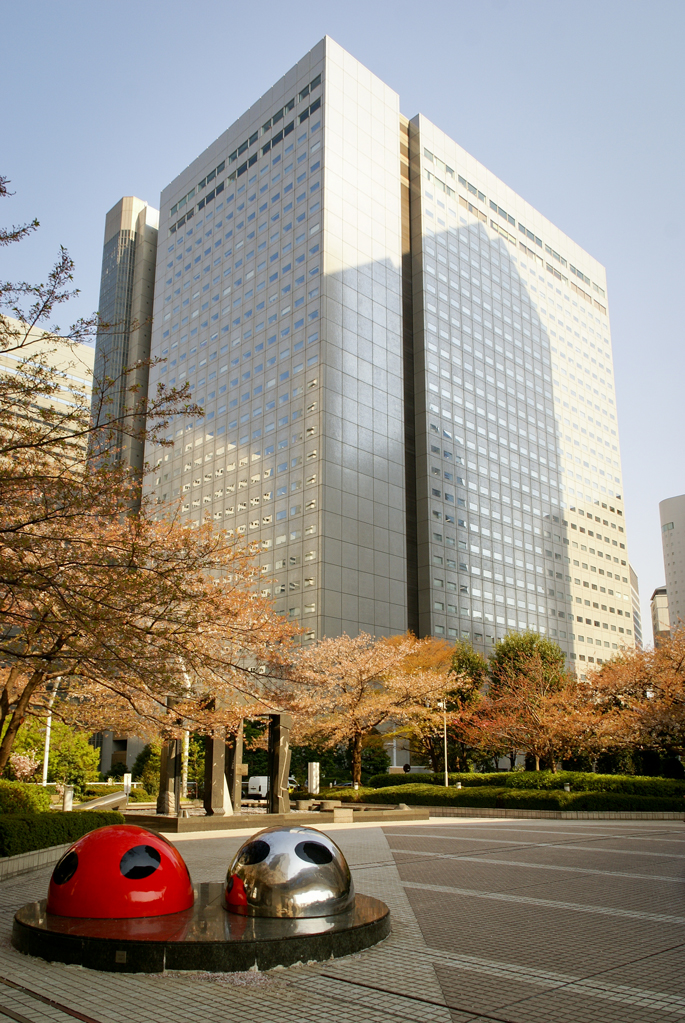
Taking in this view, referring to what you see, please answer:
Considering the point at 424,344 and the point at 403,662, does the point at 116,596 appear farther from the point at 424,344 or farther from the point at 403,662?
the point at 424,344

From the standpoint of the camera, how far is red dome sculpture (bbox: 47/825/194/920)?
7.31m

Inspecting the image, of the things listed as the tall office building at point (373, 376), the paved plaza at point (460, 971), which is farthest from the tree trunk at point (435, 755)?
the paved plaza at point (460, 971)

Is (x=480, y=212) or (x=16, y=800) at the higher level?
(x=480, y=212)

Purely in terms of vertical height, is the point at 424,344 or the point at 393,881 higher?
the point at 424,344

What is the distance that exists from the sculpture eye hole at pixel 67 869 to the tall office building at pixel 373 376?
51.3 metres

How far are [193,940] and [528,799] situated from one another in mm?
26841

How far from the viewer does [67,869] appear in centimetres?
761

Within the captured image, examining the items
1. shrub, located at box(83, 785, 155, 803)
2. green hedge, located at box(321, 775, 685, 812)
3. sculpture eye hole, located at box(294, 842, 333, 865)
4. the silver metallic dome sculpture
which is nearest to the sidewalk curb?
green hedge, located at box(321, 775, 685, 812)

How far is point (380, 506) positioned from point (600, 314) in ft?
217

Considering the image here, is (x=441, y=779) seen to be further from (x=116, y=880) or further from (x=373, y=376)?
(x=373, y=376)

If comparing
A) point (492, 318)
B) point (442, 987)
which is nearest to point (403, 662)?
point (442, 987)

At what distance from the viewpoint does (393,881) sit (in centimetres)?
1202

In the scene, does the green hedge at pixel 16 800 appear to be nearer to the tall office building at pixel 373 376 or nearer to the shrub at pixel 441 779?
the shrub at pixel 441 779

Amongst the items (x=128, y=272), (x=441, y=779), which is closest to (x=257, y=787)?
(x=441, y=779)
